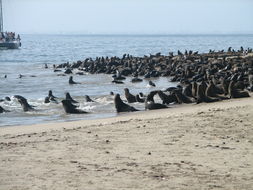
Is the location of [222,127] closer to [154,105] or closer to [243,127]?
[243,127]

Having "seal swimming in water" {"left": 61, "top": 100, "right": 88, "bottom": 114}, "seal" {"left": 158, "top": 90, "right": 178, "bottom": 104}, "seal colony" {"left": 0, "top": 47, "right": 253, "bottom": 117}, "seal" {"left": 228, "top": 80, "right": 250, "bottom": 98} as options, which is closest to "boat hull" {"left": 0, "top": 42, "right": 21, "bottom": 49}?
"seal colony" {"left": 0, "top": 47, "right": 253, "bottom": 117}

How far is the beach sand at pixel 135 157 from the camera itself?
5.54m

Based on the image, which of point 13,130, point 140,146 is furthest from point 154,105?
point 140,146

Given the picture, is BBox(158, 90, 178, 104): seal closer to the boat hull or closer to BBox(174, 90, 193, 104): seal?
BBox(174, 90, 193, 104): seal

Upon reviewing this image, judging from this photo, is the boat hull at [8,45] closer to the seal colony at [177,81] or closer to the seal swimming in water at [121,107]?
the seal colony at [177,81]

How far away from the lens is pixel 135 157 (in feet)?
21.9

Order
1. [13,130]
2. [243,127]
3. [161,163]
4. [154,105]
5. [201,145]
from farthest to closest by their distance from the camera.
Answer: [154,105] < [13,130] < [243,127] < [201,145] < [161,163]

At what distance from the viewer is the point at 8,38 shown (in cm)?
7075

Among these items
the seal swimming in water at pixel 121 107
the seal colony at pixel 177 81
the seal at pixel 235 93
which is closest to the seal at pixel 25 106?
the seal colony at pixel 177 81

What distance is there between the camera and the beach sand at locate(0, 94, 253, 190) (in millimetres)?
5539

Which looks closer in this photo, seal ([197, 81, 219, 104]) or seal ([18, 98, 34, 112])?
seal ([18, 98, 34, 112])

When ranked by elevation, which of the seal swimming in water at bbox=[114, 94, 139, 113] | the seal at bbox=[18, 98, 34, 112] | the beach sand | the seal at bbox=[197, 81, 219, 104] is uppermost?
the beach sand

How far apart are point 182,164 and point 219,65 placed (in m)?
19.7

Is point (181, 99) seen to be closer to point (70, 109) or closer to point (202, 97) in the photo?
point (202, 97)
